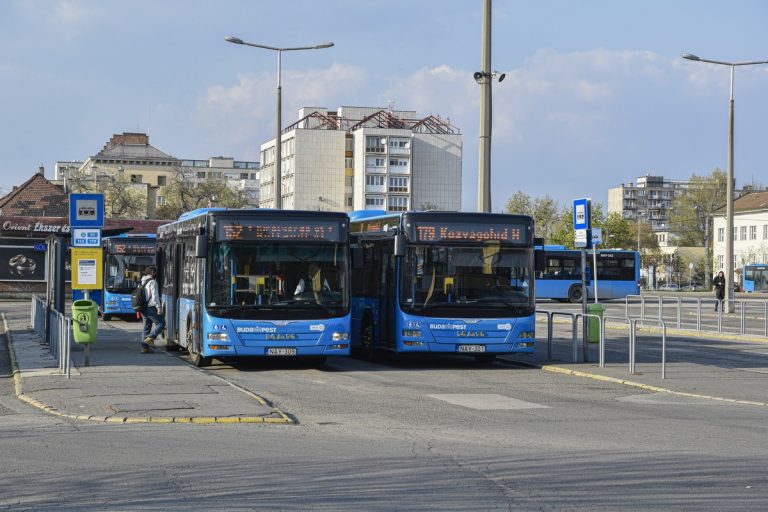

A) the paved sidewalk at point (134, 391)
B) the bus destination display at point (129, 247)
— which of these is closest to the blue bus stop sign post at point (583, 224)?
the paved sidewalk at point (134, 391)

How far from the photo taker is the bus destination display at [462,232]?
67.6ft

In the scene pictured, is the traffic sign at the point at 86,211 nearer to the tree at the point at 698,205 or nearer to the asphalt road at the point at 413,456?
the asphalt road at the point at 413,456

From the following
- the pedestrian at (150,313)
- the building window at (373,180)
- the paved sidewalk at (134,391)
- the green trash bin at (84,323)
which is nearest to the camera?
the paved sidewalk at (134,391)

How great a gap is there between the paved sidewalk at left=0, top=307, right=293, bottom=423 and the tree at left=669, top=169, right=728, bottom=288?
118 m

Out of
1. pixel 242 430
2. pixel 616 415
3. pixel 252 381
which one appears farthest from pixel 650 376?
pixel 242 430

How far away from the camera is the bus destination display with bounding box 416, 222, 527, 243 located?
67.6 feet

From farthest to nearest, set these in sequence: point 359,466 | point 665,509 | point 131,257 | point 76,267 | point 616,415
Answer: point 131,257 → point 76,267 → point 616,415 → point 359,466 → point 665,509

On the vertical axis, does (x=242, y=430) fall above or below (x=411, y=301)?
below

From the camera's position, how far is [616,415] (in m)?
14.1

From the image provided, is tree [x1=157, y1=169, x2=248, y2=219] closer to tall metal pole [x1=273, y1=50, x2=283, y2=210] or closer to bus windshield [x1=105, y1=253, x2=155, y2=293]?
tall metal pole [x1=273, y1=50, x2=283, y2=210]

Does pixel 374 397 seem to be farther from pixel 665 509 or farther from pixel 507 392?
pixel 665 509

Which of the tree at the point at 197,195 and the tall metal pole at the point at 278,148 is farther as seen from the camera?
the tree at the point at 197,195

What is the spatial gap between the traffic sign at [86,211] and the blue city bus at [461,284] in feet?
16.5

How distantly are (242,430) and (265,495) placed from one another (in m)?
3.98
